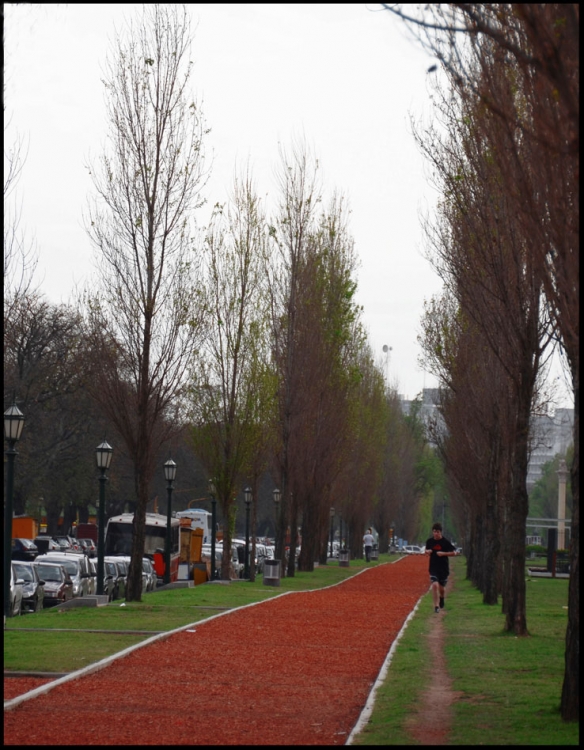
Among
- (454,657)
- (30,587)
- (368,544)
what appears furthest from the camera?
(368,544)

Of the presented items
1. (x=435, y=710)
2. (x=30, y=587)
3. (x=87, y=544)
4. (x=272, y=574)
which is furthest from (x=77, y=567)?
(x=87, y=544)

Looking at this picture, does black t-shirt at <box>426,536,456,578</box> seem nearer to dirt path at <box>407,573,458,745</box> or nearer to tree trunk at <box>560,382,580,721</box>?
dirt path at <box>407,573,458,745</box>

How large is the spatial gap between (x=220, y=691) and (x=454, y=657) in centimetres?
476

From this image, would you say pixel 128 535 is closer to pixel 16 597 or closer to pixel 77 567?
pixel 77 567

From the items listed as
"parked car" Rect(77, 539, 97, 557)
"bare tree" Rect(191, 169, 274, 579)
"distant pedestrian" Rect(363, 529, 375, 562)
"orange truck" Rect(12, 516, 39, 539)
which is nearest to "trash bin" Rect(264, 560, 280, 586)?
"bare tree" Rect(191, 169, 274, 579)

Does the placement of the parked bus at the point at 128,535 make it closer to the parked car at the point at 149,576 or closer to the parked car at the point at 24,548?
the parked car at the point at 24,548

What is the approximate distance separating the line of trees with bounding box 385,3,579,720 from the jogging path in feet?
8.15

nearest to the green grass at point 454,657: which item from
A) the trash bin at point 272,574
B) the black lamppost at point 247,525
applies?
the trash bin at point 272,574

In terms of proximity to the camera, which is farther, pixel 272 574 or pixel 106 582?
pixel 272 574

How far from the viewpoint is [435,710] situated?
10.4 m

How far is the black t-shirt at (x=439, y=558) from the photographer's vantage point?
22.3 m

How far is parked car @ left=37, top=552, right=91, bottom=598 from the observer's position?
1255 inches

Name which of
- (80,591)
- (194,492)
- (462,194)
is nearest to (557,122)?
(462,194)

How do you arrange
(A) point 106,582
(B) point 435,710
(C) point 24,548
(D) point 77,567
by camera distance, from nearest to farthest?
(B) point 435,710, (A) point 106,582, (D) point 77,567, (C) point 24,548
